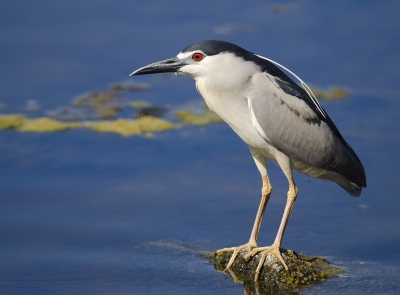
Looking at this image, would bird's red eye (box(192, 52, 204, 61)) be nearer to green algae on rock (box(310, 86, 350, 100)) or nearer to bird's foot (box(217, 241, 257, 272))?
bird's foot (box(217, 241, 257, 272))

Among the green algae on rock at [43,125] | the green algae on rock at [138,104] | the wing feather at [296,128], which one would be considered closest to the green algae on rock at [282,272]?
the wing feather at [296,128]

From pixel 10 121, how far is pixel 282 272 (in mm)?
4338

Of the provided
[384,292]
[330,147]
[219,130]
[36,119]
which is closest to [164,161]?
[219,130]

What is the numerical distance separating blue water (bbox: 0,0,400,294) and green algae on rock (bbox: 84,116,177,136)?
161mm

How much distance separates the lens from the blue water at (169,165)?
20.5ft

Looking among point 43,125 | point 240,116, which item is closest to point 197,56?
point 240,116

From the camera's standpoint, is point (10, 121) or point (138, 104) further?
point (138, 104)

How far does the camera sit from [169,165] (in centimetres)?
812

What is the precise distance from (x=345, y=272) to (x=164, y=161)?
2.77 metres

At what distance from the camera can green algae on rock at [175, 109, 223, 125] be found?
905 cm

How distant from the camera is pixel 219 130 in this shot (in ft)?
29.3

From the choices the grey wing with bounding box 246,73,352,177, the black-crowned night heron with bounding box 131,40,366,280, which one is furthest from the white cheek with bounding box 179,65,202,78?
the grey wing with bounding box 246,73,352,177

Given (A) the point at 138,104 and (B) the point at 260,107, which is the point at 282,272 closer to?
(B) the point at 260,107

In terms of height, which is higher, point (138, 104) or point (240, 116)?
point (138, 104)
